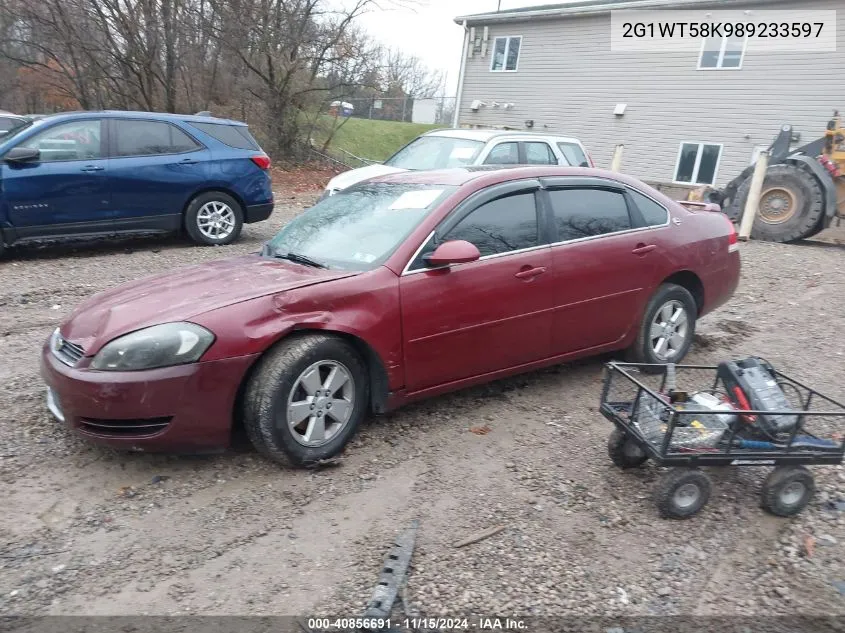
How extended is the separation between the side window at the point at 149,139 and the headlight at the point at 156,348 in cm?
555

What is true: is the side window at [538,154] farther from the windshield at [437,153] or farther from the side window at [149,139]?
the side window at [149,139]

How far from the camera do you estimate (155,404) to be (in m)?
3.16

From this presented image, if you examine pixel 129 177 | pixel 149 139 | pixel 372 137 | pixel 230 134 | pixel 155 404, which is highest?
pixel 372 137

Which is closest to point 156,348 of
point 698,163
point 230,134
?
point 230,134

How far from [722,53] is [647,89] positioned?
2.13 meters

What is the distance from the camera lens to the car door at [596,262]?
4.34m

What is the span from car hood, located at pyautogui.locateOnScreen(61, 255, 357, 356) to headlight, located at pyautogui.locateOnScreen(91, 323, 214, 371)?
0.17ft

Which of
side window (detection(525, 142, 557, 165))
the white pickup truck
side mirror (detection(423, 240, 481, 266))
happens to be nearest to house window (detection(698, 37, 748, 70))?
the white pickup truck

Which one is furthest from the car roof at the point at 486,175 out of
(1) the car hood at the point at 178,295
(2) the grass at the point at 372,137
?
(2) the grass at the point at 372,137


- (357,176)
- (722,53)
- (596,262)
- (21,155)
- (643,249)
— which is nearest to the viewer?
(596,262)

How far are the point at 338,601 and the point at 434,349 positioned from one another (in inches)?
63.1

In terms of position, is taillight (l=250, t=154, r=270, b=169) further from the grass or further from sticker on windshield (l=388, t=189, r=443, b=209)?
the grass

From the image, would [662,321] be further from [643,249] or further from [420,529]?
[420,529]

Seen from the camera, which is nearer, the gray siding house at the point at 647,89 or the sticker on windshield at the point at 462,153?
the sticker on windshield at the point at 462,153
